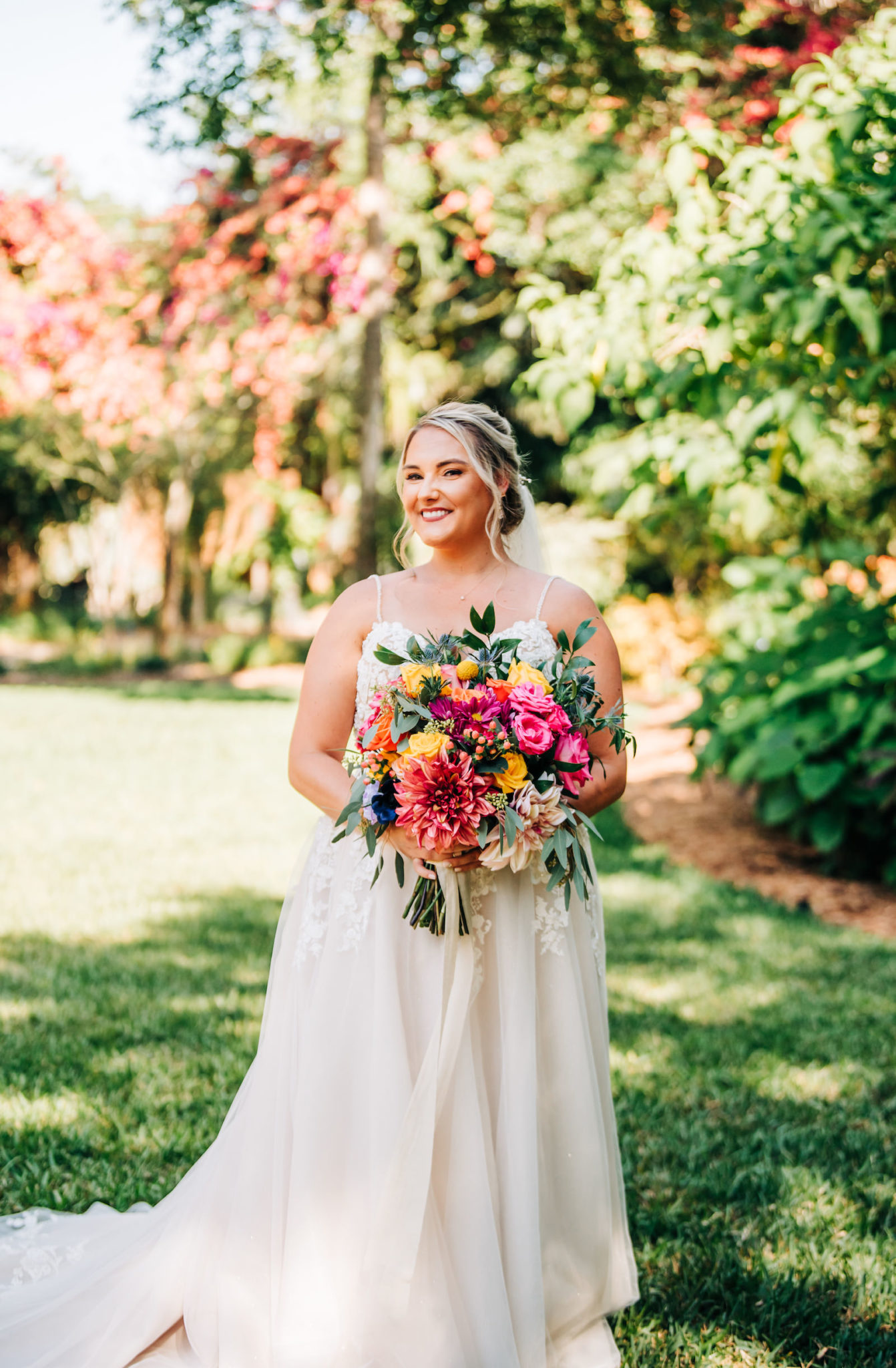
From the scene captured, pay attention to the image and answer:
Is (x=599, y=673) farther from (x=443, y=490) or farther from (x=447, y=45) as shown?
(x=447, y=45)

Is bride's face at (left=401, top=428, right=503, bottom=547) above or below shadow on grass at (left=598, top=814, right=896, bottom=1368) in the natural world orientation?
above

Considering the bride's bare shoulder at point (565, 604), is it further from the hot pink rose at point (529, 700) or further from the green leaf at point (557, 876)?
the green leaf at point (557, 876)

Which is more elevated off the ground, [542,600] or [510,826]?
[542,600]

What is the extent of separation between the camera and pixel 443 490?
2586 millimetres

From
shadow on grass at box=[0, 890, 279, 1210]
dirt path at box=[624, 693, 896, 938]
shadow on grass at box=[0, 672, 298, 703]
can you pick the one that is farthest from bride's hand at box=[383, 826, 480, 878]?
shadow on grass at box=[0, 672, 298, 703]

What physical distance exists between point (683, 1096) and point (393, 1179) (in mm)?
1920

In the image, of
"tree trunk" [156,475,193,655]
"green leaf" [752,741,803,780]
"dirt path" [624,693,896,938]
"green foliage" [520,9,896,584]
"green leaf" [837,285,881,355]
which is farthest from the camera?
"tree trunk" [156,475,193,655]

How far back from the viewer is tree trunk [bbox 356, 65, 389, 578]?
414 inches

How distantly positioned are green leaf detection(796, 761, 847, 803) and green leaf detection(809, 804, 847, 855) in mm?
377

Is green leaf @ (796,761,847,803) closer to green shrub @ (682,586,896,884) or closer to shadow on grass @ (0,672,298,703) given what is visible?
green shrub @ (682,586,896,884)

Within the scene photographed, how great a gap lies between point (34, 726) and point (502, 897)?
36.8 ft

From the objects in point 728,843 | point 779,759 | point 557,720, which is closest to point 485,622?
point 557,720

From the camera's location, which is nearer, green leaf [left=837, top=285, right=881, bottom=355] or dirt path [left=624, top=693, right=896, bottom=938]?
green leaf [left=837, top=285, right=881, bottom=355]

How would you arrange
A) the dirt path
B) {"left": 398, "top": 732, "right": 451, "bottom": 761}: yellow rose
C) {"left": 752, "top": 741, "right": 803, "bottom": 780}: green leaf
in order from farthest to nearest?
the dirt path, {"left": 752, "top": 741, "right": 803, "bottom": 780}: green leaf, {"left": 398, "top": 732, "right": 451, "bottom": 761}: yellow rose
